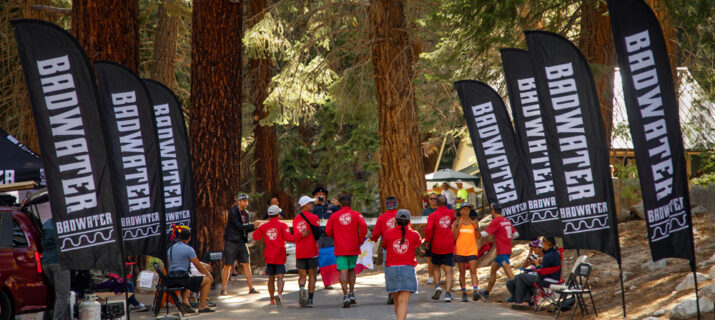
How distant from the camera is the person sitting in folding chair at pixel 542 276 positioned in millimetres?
12836

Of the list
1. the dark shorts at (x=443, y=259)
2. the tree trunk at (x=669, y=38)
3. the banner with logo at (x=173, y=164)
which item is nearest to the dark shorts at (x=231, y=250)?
the banner with logo at (x=173, y=164)

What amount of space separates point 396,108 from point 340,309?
8217mm

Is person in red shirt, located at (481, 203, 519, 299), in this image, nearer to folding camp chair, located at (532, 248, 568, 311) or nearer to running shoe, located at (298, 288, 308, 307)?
folding camp chair, located at (532, 248, 568, 311)

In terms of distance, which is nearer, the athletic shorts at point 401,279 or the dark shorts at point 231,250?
the athletic shorts at point 401,279

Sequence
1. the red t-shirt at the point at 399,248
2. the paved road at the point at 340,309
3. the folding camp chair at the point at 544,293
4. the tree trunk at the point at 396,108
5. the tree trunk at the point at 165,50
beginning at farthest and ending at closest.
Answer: the tree trunk at the point at 165,50
the tree trunk at the point at 396,108
the folding camp chair at the point at 544,293
the paved road at the point at 340,309
the red t-shirt at the point at 399,248

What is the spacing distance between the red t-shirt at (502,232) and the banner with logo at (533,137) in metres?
0.42

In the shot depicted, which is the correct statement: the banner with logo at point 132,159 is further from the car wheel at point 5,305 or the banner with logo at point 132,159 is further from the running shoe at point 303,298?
the running shoe at point 303,298

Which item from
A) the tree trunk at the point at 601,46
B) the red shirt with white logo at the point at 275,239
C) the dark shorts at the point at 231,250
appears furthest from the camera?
the tree trunk at the point at 601,46

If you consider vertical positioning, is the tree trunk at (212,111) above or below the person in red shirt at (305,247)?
above

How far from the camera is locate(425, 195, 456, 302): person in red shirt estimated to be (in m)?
14.5

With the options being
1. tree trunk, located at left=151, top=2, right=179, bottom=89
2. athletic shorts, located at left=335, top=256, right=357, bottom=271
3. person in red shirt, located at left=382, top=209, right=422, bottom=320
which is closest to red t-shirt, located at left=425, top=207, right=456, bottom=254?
athletic shorts, located at left=335, top=256, right=357, bottom=271

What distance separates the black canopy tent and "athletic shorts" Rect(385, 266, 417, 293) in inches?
342

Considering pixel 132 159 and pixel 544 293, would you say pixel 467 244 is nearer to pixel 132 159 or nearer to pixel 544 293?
pixel 544 293

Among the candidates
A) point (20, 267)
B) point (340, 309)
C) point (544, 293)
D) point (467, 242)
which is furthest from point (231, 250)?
point (544, 293)
